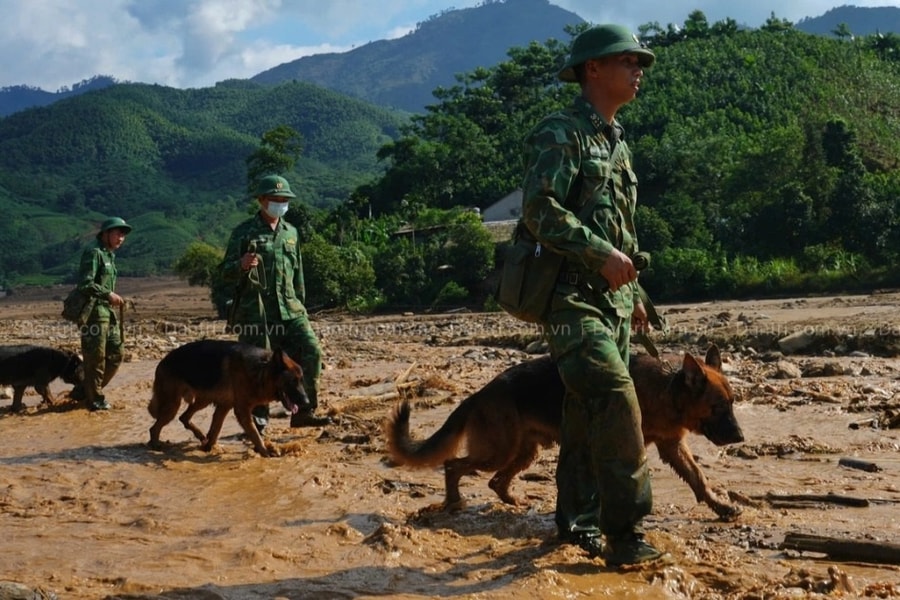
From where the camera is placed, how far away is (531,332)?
738 inches

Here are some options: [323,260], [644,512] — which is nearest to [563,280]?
[644,512]

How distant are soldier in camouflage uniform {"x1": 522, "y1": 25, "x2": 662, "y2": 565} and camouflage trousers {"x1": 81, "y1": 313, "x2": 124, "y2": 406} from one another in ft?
25.5

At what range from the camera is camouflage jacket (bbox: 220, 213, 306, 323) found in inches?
341

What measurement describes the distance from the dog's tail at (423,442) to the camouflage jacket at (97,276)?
5993 mm

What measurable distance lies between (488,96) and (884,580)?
59279mm

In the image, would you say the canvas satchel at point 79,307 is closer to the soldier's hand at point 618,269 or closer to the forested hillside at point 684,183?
the soldier's hand at point 618,269

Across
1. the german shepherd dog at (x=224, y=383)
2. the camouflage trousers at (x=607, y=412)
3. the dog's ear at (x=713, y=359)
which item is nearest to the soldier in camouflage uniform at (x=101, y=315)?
the german shepherd dog at (x=224, y=383)

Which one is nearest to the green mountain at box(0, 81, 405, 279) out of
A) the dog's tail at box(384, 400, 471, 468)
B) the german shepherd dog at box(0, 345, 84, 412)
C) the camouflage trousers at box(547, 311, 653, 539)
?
the german shepherd dog at box(0, 345, 84, 412)

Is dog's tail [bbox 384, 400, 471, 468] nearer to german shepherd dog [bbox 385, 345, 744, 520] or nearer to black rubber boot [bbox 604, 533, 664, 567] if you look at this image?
german shepherd dog [bbox 385, 345, 744, 520]

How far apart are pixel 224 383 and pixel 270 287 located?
960 millimetres

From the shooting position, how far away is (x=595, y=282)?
4.52 m

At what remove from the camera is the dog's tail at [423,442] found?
19.7 ft

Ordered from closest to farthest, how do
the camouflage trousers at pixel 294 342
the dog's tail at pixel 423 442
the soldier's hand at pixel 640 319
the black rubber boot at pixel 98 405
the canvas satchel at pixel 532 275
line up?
the canvas satchel at pixel 532 275, the soldier's hand at pixel 640 319, the dog's tail at pixel 423 442, the camouflage trousers at pixel 294 342, the black rubber boot at pixel 98 405

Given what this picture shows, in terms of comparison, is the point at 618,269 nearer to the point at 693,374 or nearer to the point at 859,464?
the point at 693,374
